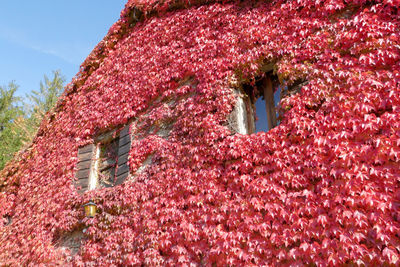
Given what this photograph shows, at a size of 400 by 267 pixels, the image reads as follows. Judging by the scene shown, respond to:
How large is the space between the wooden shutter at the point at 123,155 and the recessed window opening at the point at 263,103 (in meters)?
2.81

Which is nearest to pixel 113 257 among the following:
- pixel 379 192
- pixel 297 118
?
pixel 297 118

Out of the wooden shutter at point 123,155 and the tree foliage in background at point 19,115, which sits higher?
the tree foliage in background at point 19,115

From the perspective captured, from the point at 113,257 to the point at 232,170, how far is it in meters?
2.74

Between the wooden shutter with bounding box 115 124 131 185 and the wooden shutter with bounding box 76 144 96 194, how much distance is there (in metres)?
1.01

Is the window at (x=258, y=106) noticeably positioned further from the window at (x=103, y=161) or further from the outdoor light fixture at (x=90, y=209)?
the outdoor light fixture at (x=90, y=209)

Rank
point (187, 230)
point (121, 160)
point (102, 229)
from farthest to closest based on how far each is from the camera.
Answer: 1. point (121, 160)
2. point (102, 229)
3. point (187, 230)

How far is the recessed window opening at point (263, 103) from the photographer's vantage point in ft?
16.7

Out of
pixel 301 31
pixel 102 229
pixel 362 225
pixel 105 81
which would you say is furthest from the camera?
pixel 105 81

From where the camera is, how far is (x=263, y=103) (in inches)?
212

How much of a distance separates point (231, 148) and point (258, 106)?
1.12 meters

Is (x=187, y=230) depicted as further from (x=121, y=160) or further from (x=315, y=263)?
(x=121, y=160)

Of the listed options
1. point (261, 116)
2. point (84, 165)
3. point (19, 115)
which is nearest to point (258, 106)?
point (261, 116)

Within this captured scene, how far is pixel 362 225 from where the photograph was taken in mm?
3256

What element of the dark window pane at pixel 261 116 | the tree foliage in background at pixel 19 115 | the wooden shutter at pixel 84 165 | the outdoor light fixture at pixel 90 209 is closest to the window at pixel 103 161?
the wooden shutter at pixel 84 165
